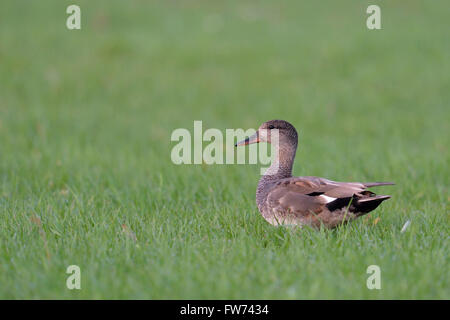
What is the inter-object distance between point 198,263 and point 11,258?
46.7 inches

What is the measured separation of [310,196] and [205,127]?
5.17 meters

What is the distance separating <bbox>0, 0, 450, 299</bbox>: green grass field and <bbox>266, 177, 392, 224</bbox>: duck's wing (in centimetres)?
18

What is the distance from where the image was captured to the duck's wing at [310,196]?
3.63m

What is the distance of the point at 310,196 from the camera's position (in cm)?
374

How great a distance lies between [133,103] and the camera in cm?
1002

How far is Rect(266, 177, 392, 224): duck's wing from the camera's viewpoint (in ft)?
11.9

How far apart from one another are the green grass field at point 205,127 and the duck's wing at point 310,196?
179 millimetres

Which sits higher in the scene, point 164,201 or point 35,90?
point 35,90

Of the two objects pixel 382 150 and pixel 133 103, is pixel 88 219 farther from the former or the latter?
pixel 133 103

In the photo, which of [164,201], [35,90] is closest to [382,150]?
[164,201]
